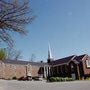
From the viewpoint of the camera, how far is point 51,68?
73188 millimetres

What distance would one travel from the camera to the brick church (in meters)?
59.3

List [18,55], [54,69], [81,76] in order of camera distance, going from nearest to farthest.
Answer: [81,76] → [54,69] → [18,55]

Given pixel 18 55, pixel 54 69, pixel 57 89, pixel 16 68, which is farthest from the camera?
pixel 18 55

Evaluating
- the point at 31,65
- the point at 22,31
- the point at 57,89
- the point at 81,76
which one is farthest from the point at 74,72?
the point at 22,31

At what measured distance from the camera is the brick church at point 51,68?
5934 centimetres

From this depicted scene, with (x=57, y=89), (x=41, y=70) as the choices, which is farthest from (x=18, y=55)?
(x=57, y=89)

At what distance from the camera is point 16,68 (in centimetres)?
6575

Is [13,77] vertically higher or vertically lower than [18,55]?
lower

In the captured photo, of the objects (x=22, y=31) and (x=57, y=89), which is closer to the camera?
(x=22, y=31)

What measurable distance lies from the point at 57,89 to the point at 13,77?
126 feet

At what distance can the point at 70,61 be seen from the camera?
6212 cm

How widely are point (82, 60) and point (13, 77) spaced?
19727mm

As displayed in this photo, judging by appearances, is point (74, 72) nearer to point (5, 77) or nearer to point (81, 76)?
point (81, 76)

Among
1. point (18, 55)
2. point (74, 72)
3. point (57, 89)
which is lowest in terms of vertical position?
point (57, 89)
